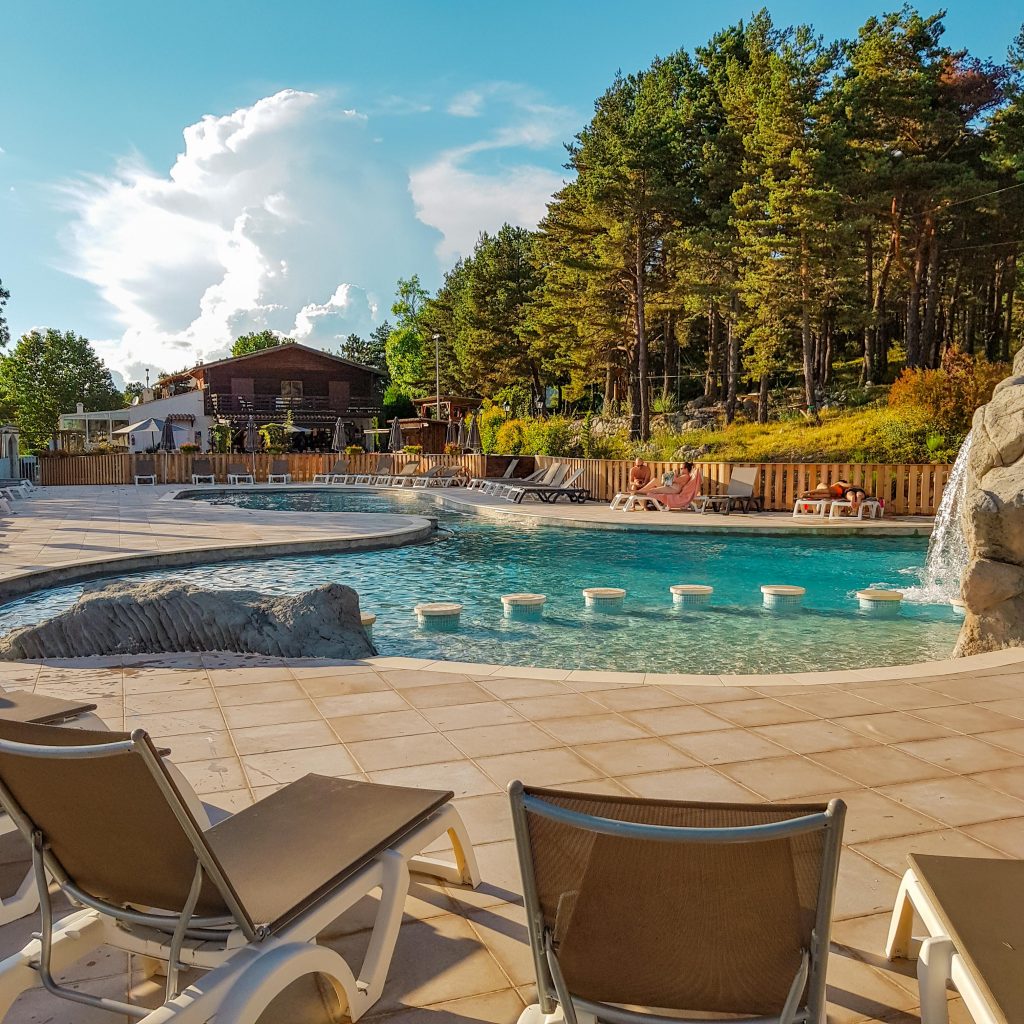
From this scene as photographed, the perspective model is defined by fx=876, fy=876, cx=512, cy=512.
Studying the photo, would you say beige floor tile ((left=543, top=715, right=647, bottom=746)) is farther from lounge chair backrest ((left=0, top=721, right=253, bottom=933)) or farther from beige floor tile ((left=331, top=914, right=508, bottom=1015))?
lounge chair backrest ((left=0, top=721, right=253, bottom=933))

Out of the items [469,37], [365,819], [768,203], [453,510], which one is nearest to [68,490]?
[453,510]

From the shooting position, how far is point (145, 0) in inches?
545

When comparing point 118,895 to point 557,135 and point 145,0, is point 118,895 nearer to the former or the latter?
point 145,0

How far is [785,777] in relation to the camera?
3680 millimetres

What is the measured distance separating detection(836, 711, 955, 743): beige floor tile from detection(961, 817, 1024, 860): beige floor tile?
2.90 ft

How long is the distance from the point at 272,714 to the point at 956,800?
3184 mm

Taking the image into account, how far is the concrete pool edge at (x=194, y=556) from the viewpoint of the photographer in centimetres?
938

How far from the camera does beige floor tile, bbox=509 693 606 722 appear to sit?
4523 millimetres

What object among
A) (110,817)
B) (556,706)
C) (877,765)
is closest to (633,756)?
(556,706)

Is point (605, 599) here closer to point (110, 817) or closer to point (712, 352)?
point (110, 817)

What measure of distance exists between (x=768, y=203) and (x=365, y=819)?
26276 millimetres

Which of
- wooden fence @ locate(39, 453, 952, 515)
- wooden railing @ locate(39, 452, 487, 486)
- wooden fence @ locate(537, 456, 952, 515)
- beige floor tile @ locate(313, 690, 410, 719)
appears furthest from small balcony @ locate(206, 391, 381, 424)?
beige floor tile @ locate(313, 690, 410, 719)

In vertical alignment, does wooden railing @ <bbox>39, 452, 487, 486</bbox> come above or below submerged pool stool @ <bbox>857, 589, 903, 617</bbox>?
above

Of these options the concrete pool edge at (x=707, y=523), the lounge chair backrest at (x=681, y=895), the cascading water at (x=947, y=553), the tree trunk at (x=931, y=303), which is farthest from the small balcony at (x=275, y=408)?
the lounge chair backrest at (x=681, y=895)
